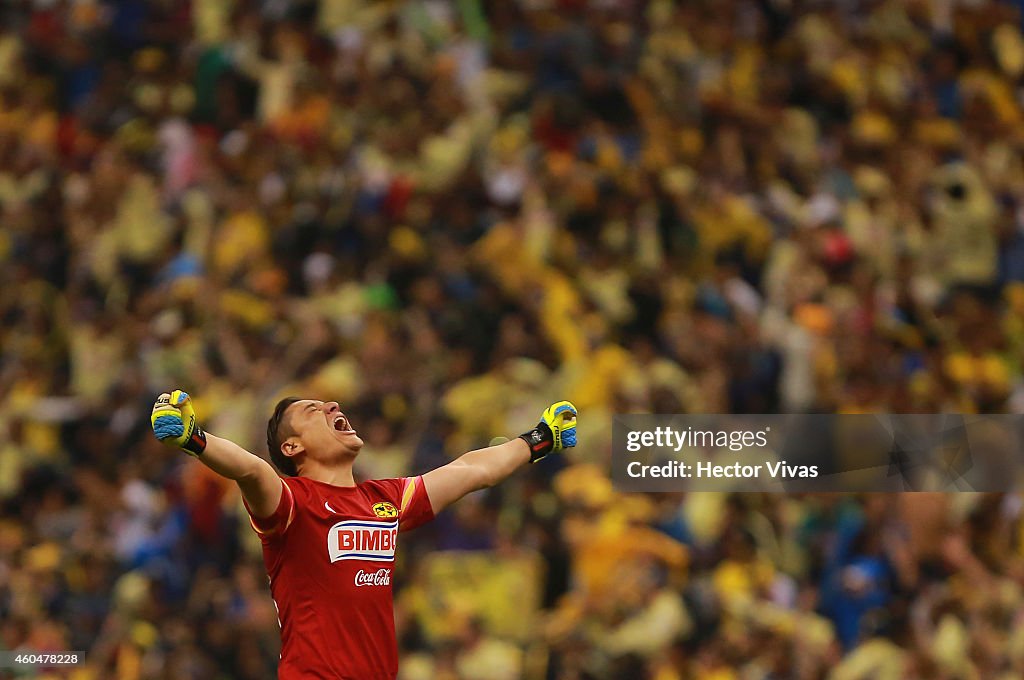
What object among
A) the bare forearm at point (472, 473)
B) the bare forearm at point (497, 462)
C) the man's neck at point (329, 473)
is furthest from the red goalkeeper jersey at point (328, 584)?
the bare forearm at point (497, 462)

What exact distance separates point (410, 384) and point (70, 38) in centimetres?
540

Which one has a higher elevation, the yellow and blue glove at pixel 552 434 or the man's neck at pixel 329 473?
the yellow and blue glove at pixel 552 434

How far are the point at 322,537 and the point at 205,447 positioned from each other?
66 centimetres

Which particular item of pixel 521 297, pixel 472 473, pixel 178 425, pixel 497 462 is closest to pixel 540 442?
pixel 497 462

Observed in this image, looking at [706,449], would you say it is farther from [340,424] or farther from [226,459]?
[226,459]

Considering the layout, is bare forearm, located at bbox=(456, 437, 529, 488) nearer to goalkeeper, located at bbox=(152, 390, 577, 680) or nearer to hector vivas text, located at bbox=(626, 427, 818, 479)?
goalkeeper, located at bbox=(152, 390, 577, 680)

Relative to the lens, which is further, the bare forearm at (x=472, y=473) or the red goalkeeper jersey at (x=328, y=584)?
the bare forearm at (x=472, y=473)

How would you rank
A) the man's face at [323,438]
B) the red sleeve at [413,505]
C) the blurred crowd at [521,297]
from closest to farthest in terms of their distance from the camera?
the man's face at [323,438], the red sleeve at [413,505], the blurred crowd at [521,297]

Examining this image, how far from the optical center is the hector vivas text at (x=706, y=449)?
32.3 ft

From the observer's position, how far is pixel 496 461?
6430mm

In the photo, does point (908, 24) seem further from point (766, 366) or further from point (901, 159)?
point (766, 366)

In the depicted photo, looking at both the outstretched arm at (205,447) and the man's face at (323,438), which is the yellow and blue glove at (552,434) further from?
the outstretched arm at (205,447)

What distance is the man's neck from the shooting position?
6.08 meters

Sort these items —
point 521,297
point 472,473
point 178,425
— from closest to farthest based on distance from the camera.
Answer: point 178,425 → point 472,473 → point 521,297
